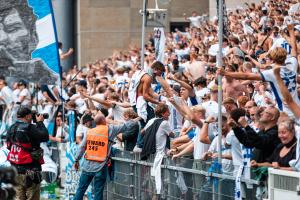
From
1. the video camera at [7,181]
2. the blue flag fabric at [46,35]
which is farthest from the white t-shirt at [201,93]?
the video camera at [7,181]

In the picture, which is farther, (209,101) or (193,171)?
(209,101)

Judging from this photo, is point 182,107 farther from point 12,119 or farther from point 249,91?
point 12,119

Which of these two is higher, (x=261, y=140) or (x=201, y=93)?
(x=201, y=93)

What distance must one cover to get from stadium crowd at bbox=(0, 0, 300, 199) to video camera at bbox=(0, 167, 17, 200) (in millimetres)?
2711

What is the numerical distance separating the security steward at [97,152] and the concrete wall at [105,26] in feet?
98.1

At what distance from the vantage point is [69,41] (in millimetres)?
50719

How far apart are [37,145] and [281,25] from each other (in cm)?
715

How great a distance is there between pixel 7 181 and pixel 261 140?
303 cm

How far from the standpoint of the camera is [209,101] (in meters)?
16.8

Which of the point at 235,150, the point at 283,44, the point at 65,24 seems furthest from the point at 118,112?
the point at 65,24

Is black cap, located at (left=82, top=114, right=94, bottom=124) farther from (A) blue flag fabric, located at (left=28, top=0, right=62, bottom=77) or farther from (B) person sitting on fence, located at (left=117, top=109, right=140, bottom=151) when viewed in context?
(B) person sitting on fence, located at (left=117, top=109, right=140, bottom=151)

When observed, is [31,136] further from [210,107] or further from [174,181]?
[210,107]

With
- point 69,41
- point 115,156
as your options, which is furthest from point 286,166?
point 69,41

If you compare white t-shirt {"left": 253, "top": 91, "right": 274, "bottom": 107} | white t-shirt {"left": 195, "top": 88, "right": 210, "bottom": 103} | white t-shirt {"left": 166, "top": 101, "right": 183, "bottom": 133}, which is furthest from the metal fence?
white t-shirt {"left": 253, "top": 91, "right": 274, "bottom": 107}
